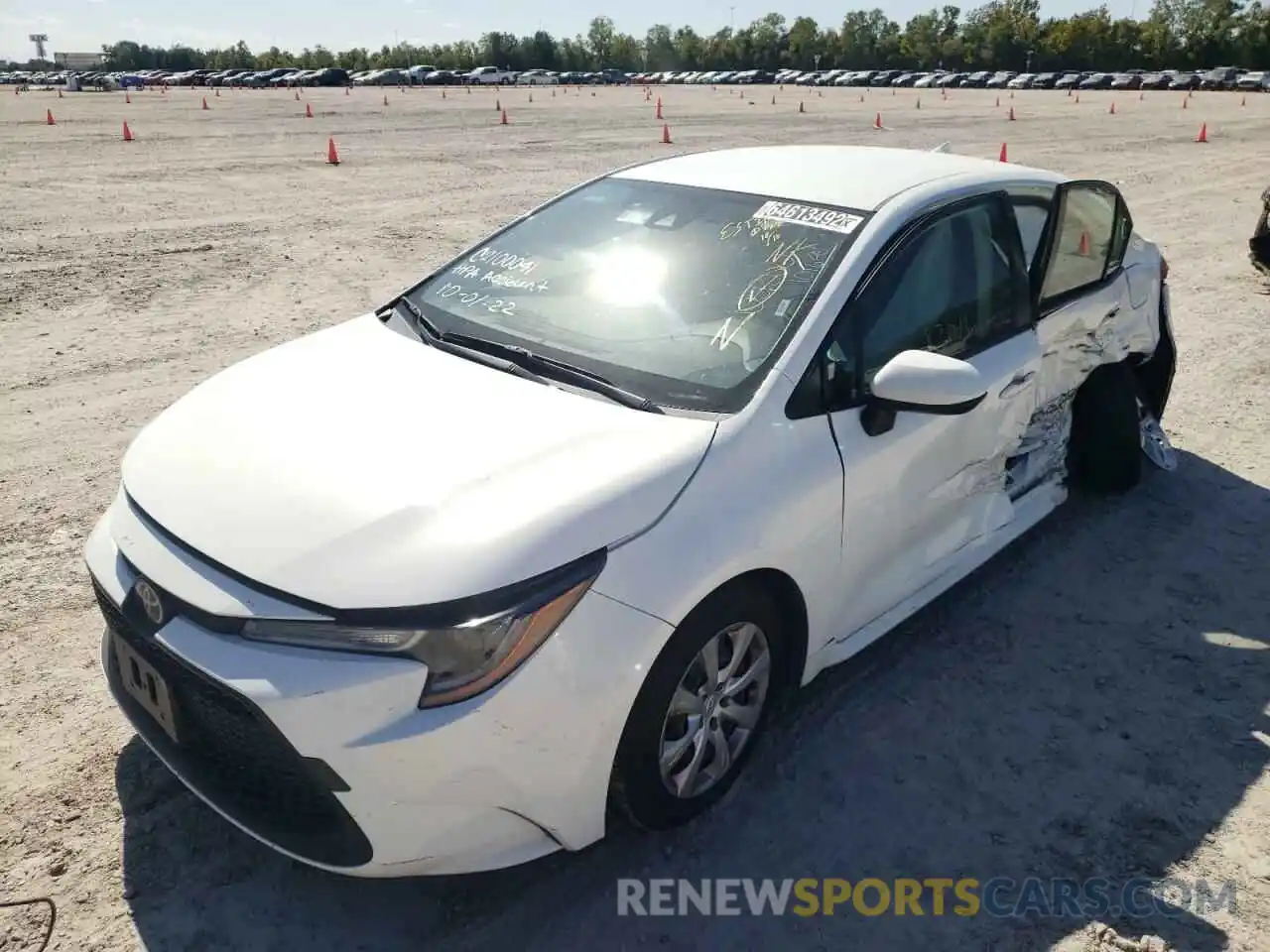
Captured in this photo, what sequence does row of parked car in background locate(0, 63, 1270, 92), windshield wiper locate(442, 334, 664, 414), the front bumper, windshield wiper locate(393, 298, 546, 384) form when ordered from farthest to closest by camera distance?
row of parked car in background locate(0, 63, 1270, 92) < windshield wiper locate(393, 298, 546, 384) < windshield wiper locate(442, 334, 664, 414) < the front bumper

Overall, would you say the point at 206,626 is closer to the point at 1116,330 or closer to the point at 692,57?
the point at 1116,330

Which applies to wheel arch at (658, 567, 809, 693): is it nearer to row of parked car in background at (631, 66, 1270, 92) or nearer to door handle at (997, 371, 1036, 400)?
door handle at (997, 371, 1036, 400)

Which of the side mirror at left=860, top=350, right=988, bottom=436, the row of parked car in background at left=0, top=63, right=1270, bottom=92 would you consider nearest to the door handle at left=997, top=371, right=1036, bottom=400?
the side mirror at left=860, top=350, right=988, bottom=436

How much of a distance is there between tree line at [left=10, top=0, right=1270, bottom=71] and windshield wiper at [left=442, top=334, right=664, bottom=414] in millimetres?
105490

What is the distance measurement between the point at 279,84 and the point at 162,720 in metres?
78.4

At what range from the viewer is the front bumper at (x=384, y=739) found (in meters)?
2.08

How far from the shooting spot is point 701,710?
2639 millimetres

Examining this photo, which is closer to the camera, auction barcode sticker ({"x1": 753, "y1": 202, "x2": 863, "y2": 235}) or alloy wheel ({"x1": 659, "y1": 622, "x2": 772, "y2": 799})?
alloy wheel ({"x1": 659, "y1": 622, "x2": 772, "y2": 799})

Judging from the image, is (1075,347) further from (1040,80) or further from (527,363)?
(1040,80)

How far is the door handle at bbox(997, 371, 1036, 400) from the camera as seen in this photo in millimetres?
3594

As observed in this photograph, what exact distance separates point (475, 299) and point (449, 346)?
35cm

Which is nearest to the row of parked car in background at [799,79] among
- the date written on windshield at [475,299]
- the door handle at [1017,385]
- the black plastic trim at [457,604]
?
the date written on windshield at [475,299]

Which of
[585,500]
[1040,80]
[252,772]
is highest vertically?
[1040,80]

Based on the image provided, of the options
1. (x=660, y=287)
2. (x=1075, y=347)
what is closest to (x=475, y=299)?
(x=660, y=287)
